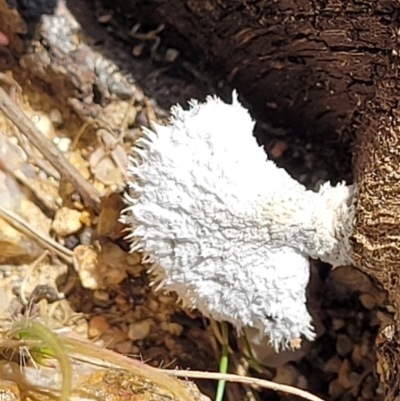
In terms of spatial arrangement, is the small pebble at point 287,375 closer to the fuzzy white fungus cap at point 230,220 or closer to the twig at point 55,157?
Answer: the fuzzy white fungus cap at point 230,220

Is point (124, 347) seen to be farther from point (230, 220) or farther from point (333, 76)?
point (333, 76)

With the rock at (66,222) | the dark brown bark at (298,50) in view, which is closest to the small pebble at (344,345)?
the dark brown bark at (298,50)

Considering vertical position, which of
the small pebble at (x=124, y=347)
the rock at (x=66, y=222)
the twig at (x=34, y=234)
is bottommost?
the small pebble at (x=124, y=347)

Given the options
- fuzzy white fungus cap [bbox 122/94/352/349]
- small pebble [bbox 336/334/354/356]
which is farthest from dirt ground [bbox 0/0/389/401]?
fuzzy white fungus cap [bbox 122/94/352/349]

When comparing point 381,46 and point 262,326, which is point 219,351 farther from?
point 381,46

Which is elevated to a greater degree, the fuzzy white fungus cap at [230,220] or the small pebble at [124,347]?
the fuzzy white fungus cap at [230,220]

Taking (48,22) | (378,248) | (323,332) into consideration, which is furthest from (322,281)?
(48,22)

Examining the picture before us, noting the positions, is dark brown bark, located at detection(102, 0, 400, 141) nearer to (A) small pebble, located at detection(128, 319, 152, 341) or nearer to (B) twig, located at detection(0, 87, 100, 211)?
(B) twig, located at detection(0, 87, 100, 211)

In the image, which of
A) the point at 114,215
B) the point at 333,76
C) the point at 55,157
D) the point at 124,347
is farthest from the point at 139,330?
the point at 333,76
